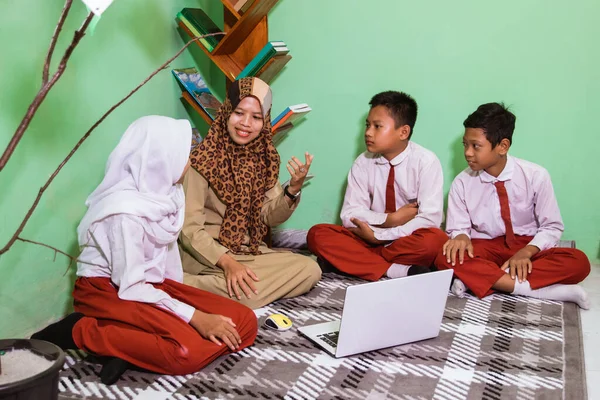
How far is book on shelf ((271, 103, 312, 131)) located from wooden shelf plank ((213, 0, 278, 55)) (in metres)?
0.38

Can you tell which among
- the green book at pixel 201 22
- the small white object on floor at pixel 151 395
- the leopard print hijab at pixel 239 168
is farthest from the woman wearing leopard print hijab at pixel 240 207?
the small white object on floor at pixel 151 395

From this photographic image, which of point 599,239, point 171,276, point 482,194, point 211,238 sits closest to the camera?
point 171,276

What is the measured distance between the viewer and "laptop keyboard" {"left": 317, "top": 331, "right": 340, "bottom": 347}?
6.35 feet

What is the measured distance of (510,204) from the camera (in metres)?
2.70

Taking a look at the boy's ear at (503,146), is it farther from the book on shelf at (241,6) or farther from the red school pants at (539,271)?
the book on shelf at (241,6)

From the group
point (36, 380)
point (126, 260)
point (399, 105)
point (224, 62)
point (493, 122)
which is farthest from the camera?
point (224, 62)

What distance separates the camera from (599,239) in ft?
9.60

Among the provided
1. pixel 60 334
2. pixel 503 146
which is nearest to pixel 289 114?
pixel 503 146

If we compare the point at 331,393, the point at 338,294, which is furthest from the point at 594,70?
the point at 331,393

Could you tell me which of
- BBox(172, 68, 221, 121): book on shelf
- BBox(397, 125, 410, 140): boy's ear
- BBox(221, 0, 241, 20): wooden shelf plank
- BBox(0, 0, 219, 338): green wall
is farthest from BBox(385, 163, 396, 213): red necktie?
BBox(0, 0, 219, 338): green wall

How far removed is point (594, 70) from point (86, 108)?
211cm

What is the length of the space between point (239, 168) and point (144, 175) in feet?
2.06

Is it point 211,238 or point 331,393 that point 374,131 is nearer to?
point 211,238

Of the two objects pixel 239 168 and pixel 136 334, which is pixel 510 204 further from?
pixel 136 334
